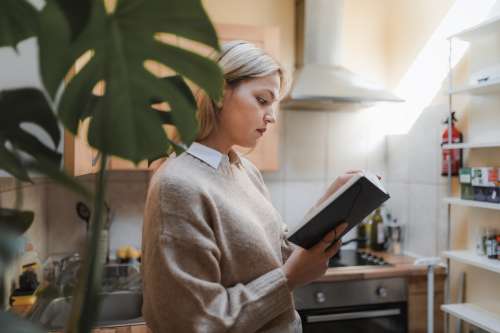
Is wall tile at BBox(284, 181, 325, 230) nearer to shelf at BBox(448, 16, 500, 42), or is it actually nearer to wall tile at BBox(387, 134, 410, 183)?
wall tile at BBox(387, 134, 410, 183)

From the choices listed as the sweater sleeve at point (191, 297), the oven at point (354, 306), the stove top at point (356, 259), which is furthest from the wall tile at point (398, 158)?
the sweater sleeve at point (191, 297)

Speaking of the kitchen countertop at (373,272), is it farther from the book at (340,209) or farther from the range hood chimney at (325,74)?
the book at (340,209)

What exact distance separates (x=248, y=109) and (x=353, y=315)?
4.55 feet

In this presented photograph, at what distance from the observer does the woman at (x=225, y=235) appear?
915 mm

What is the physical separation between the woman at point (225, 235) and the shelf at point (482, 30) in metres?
1.02

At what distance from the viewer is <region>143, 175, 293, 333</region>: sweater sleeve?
35.5 inches

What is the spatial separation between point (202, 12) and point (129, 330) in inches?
54.1

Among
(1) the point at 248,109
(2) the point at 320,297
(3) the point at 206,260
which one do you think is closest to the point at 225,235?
(3) the point at 206,260

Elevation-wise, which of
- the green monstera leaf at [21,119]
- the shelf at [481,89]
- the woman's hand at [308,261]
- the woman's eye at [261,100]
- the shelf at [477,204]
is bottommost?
the woman's hand at [308,261]

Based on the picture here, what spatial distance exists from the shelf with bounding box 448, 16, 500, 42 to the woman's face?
1083mm

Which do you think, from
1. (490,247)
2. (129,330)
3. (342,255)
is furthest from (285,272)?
(342,255)

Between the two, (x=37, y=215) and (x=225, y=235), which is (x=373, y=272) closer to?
(x=225, y=235)

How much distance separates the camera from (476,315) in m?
1.75

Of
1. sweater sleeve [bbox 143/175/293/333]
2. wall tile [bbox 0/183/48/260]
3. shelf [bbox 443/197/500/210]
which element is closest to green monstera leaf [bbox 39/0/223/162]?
sweater sleeve [bbox 143/175/293/333]
